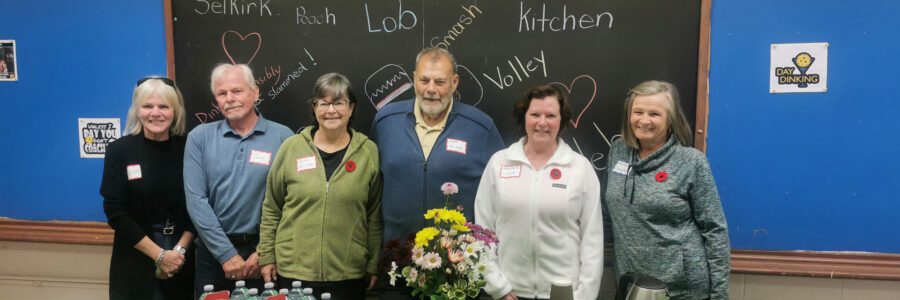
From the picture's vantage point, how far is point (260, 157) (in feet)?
7.12

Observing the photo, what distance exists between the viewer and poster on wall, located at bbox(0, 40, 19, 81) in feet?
9.26

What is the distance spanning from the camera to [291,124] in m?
2.65

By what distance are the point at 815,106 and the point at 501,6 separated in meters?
1.53

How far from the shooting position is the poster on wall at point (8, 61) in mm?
2822

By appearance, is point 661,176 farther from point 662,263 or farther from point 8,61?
point 8,61

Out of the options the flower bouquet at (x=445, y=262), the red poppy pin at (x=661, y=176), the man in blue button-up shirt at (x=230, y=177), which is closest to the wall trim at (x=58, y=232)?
the man in blue button-up shirt at (x=230, y=177)

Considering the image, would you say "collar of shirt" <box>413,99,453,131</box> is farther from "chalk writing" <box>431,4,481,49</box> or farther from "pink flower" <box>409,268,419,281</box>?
"pink flower" <box>409,268,419,281</box>

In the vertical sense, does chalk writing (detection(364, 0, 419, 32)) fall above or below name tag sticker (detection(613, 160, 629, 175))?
above

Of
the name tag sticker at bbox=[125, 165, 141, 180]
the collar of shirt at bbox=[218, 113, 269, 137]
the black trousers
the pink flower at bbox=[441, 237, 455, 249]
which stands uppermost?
the collar of shirt at bbox=[218, 113, 269, 137]

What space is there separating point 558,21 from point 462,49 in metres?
0.48

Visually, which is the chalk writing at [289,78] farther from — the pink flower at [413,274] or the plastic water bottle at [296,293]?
the pink flower at [413,274]

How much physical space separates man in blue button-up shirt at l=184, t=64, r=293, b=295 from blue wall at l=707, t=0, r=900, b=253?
2.11m

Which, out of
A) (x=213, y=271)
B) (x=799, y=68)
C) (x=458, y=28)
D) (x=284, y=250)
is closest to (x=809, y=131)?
(x=799, y=68)

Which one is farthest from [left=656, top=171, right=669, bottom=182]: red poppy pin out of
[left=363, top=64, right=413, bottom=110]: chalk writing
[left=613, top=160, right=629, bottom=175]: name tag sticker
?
[left=363, top=64, right=413, bottom=110]: chalk writing
